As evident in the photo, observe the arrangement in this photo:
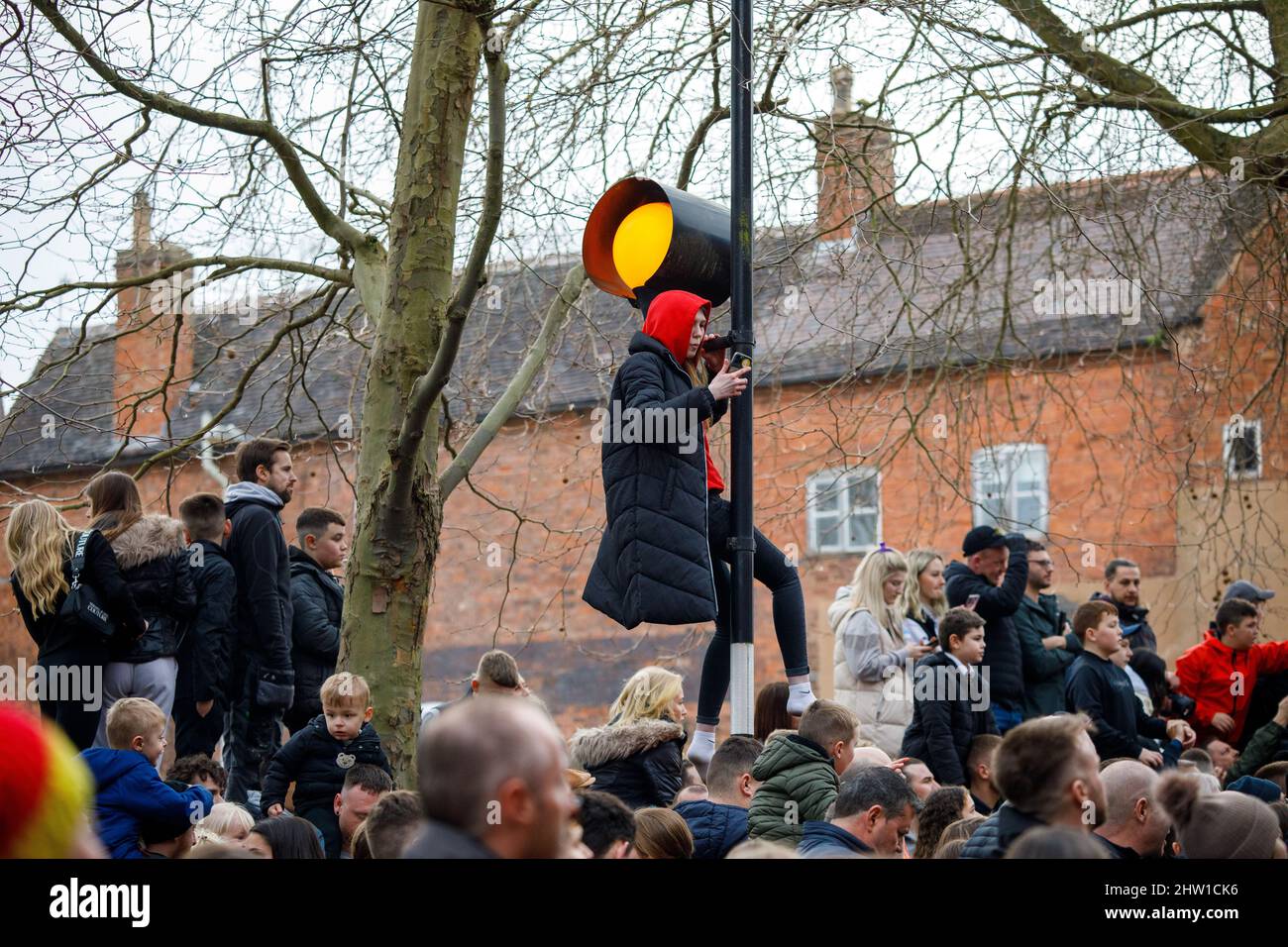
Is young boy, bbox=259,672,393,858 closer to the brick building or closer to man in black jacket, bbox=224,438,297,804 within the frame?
man in black jacket, bbox=224,438,297,804

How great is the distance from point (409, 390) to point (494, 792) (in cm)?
570

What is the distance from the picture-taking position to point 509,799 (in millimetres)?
3184

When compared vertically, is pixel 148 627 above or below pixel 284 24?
below

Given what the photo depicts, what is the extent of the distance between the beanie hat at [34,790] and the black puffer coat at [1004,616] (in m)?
6.92

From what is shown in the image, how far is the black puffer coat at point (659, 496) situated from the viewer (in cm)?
611

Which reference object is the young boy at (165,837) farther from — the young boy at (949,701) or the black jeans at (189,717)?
the young boy at (949,701)

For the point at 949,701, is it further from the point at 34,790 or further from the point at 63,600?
the point at 34,790

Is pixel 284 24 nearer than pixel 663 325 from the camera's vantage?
No

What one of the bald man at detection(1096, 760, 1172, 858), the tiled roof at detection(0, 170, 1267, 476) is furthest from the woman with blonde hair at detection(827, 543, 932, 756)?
the bald man at detection(1096, 760, 1172, 858)
